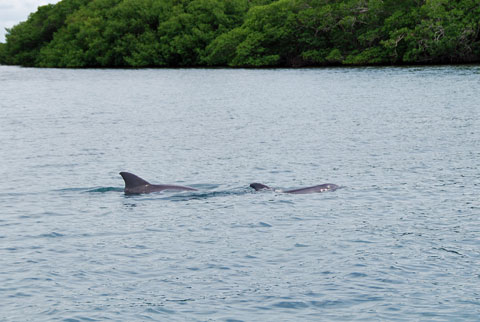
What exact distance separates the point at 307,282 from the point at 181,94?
5180cm

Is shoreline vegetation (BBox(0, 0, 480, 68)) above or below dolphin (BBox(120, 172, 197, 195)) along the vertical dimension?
above

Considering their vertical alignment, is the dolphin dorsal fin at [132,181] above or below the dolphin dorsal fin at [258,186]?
above

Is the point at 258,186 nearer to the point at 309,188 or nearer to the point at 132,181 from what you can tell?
the point at 309,188

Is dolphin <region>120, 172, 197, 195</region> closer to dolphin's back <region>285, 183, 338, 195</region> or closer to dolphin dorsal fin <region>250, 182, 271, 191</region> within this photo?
dolphin dorsal fin <region>250, 182, 271, 191</region>

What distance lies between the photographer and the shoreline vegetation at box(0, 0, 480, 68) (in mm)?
87438

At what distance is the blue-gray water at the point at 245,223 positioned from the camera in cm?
1153

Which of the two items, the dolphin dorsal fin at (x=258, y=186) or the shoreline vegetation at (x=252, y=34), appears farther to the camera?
the shoreline vegetation at (x=252, y=34)

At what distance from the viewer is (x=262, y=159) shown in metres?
26.5

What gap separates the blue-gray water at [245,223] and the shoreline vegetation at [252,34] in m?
52.7

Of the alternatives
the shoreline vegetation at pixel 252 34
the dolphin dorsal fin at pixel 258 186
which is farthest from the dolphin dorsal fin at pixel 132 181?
the shoreline vegetation at pixel 252 34

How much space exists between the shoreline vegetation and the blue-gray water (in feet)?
173

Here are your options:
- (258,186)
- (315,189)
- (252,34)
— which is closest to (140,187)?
(258,186)

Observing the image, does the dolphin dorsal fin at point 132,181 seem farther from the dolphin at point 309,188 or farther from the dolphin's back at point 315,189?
the dolphin's back at point 315,189

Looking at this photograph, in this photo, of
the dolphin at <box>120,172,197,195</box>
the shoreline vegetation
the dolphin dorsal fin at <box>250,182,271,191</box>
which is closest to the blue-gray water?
the dolphin at <box>120,172,197,195</box>
